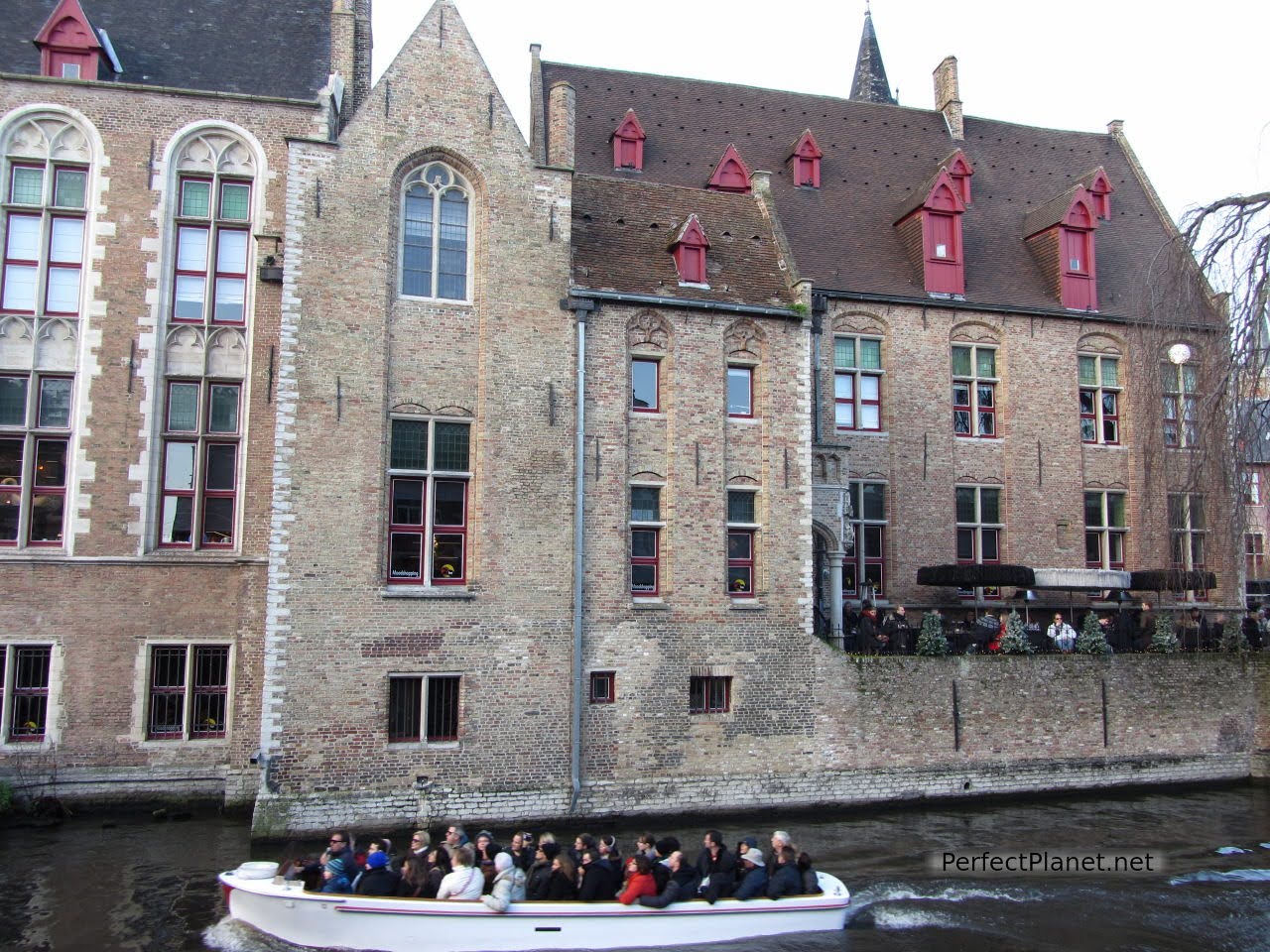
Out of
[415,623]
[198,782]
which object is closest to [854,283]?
[415,623]

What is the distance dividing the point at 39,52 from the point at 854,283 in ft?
55.7

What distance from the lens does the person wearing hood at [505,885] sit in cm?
1148

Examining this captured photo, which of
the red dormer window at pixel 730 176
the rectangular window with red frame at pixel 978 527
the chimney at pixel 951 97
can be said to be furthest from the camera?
the chimney at pixel 951 97

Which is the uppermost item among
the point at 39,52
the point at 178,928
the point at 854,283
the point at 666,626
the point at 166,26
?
the point at 166,26

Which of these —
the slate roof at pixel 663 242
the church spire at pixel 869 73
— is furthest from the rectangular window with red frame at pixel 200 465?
the church spire at pixel 869 73

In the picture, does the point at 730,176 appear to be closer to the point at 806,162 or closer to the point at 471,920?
the point at 806,162

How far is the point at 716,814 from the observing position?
17281mm

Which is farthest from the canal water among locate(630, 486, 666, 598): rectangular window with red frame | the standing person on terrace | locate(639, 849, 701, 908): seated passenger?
locate(630, 486, 666, 598): rectangular window with red frame

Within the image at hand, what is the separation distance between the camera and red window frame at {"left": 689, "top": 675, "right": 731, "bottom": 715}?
17.7m

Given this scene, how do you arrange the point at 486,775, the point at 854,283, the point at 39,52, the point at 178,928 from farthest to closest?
the point at 854,283
the point at 39,52
the point at 486,775
the point at 178,928

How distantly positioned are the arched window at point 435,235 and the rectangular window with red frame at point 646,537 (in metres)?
4.48

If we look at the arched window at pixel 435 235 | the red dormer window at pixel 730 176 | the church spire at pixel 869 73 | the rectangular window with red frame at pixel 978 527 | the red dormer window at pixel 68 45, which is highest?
the church spire at pixel 869 73

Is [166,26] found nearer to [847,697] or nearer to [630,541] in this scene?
[630,541]

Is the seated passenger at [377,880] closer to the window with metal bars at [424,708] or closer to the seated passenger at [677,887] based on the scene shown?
the seated passenger at [677,887]
